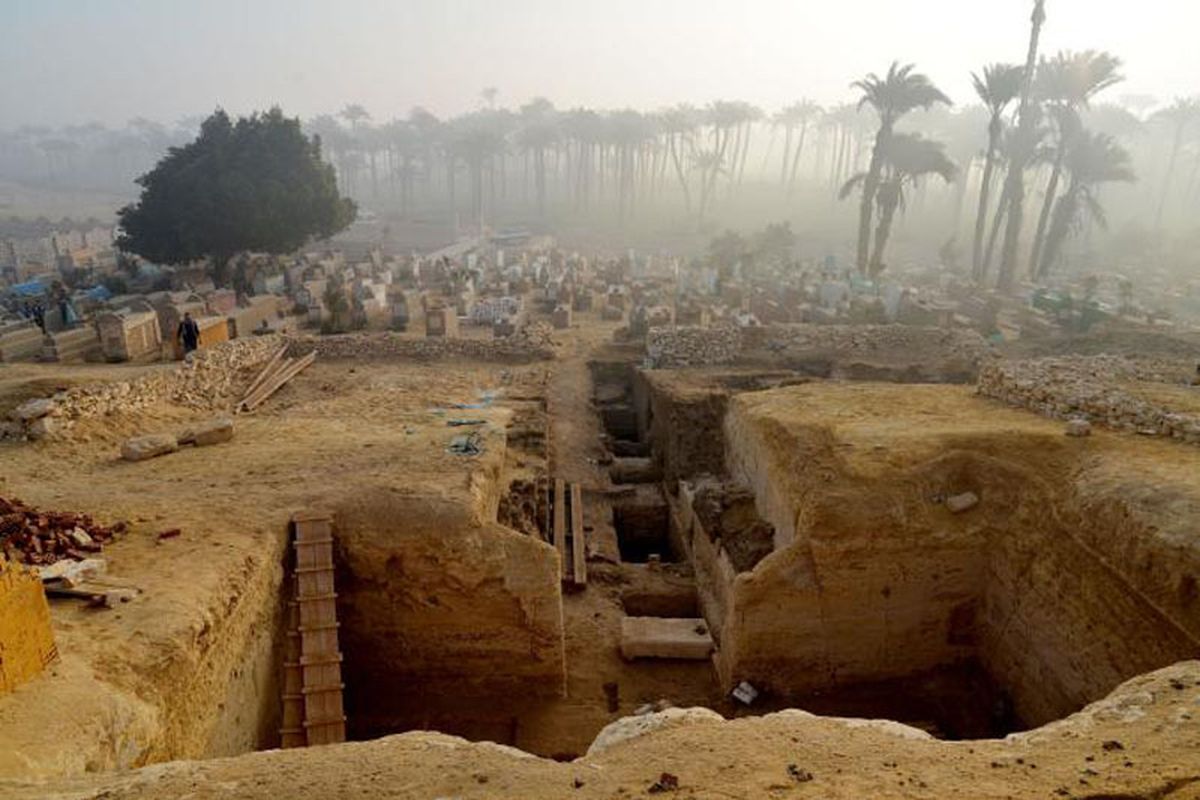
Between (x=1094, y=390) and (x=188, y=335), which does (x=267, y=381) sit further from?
(x=1094, y=390)

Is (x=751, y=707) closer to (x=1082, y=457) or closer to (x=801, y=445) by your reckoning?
(x=801, y=445)

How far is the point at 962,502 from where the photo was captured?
9.89 metres

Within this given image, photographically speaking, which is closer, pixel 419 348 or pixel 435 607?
pixel 435 607

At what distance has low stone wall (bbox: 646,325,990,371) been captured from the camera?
63.3 feet

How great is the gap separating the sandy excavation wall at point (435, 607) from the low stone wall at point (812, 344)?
10.8 metres

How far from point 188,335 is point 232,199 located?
13649mm

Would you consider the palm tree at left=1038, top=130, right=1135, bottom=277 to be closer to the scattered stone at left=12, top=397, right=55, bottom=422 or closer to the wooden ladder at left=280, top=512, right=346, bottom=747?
the wooden ladder at left=280, top=512, right=346, bottom=747

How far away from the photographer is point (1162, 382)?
1287cm

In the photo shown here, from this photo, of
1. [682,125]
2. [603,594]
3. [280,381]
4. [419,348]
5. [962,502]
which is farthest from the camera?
[682,125]

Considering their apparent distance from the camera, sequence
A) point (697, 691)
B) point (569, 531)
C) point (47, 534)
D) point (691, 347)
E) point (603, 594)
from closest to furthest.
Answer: point (47, 534), point (697, 691), point (603, 594), point (569, 531), point (691, 347)

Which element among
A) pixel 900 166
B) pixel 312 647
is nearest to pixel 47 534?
pixel 312 647

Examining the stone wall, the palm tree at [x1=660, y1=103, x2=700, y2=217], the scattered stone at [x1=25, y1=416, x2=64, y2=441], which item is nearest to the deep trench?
the scattered stone at [x1=25, y1=416, x2=64, y2=441]

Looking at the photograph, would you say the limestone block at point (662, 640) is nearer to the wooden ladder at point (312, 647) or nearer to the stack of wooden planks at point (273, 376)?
the wooden ladder at point (312, 647)

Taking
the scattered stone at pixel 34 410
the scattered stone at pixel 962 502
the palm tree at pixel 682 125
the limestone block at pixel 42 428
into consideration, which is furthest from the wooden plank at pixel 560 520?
the palm tree at pixel 682 125
